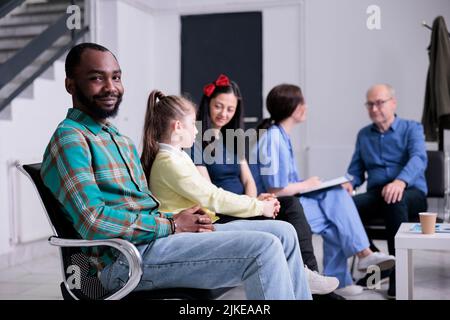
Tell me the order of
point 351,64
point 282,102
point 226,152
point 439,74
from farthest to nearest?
1. point 351,64
2. point 439,74
3. point 282,102
4. point 226,152

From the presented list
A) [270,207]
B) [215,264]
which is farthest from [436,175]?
[215,264]

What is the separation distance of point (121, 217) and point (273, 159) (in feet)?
4.82

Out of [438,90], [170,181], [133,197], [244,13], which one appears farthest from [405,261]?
[244,13]

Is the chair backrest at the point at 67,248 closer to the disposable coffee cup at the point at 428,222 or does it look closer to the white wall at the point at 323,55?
the disposable coffee cup at the point at 428,222

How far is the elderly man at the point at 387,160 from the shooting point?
11.0ft

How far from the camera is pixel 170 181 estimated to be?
201 centimetres

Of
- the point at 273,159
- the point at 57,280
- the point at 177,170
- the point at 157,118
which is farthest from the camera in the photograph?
the point at 57,280

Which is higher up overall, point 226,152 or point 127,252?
point 226,152

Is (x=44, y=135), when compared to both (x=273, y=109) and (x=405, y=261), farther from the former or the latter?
(x=405, y=261)

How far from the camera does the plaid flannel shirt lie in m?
1.57

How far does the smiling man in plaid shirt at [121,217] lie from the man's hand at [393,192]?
1.69 metres

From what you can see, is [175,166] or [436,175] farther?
[436,175]

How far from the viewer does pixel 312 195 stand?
3.17 m

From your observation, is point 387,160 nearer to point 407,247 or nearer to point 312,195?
point 312,195
